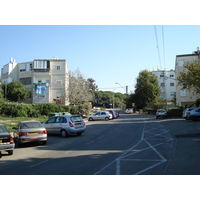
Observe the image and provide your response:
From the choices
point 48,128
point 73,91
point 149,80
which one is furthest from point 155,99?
Answer: point 48,128

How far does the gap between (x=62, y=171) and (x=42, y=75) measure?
49.1 metres

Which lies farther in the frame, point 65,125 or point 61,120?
point 61,120

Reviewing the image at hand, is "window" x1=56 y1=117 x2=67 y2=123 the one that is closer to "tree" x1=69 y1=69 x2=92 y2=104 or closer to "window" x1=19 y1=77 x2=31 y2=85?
"tree" x1=69 y1=69 x2=92 y2=104

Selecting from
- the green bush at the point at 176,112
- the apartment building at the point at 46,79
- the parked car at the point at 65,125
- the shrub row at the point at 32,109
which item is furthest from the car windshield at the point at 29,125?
the apartment building at the point at 46,79

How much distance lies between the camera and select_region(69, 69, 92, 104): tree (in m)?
43.0

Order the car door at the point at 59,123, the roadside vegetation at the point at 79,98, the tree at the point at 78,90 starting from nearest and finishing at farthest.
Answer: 1. the car door at the point at 59,123
2. the roadside vegetation at the point at 79,98
3. the tree at the point at 78,90

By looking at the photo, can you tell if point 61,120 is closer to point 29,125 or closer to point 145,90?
point 29,125

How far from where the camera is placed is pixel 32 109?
3450 cm

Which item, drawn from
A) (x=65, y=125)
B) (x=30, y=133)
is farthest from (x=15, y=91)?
(x=30, y=133)

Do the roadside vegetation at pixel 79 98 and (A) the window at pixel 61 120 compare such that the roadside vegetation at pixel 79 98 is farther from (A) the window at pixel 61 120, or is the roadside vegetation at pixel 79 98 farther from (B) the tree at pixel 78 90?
(A) the window at pixel 61 120

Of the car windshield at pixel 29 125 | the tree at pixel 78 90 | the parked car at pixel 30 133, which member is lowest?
the parked car at pixel 30 133

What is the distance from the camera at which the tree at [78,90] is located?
4303cm

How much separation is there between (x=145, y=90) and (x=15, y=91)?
3723 cm

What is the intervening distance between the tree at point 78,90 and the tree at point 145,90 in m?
28.0
